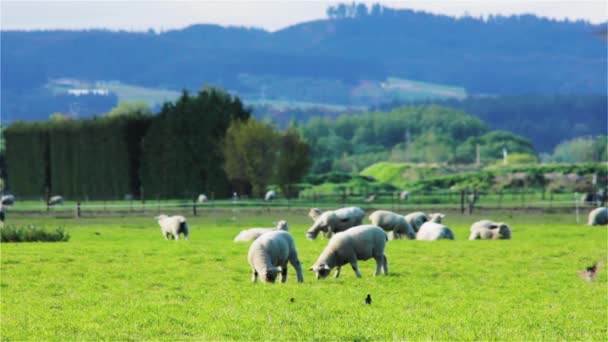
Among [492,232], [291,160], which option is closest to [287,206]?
Answer: [291,160]

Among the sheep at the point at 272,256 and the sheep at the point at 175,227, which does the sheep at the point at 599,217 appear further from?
the sheep at the point at 272,256

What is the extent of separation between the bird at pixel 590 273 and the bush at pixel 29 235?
63.0 ft

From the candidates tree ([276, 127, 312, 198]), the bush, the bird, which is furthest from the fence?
the bird

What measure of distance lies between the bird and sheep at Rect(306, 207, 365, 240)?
12.5m

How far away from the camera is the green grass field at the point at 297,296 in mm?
16719

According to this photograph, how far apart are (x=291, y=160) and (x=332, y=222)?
42282 millimetres

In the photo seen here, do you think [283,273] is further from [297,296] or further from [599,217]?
[599,217]

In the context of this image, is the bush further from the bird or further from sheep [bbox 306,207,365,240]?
the bird

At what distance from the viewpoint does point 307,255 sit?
30.1 meters

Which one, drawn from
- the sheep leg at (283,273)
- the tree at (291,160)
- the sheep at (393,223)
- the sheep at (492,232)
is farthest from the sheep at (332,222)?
the tree at (291,160)

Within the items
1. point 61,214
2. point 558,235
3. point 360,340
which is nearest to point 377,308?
point 360,340

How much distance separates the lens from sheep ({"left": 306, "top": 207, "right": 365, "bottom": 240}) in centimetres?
3791

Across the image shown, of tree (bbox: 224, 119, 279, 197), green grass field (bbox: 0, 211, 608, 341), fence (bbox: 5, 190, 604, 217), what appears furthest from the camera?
tree (bbox: 224, 119, 279, 197)

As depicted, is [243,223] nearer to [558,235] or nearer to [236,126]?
[558,235]
